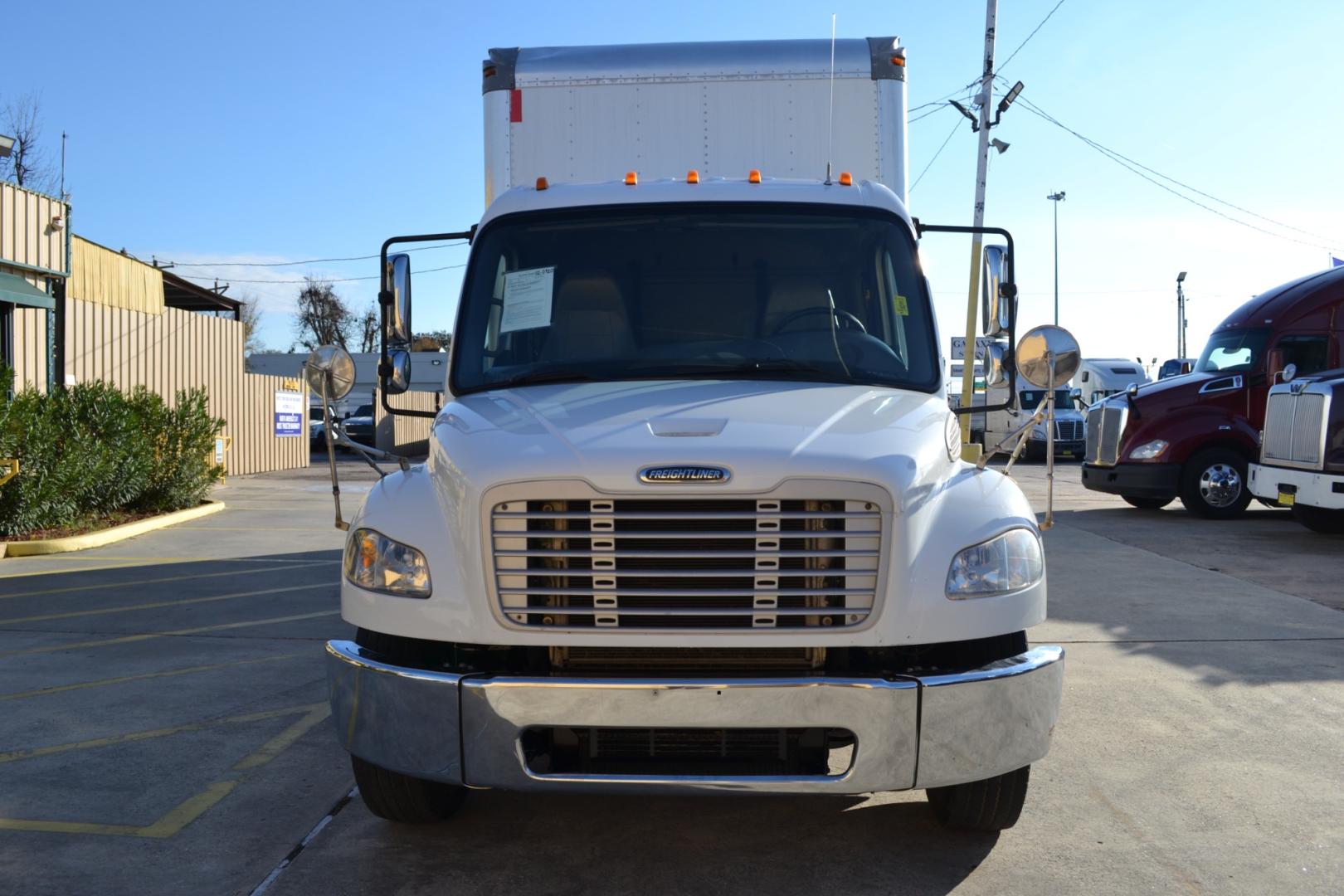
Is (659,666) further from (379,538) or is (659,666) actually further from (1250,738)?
(1250,738)

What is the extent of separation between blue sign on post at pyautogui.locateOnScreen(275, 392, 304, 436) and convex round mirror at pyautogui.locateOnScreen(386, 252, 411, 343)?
23.5 meters

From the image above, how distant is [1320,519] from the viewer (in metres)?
13.4

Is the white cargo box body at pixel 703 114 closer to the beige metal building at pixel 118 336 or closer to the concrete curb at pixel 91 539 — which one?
the concrete curb at pixel 91 539

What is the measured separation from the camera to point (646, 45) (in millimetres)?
6883

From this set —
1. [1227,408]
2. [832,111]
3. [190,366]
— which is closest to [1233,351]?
[1227,408]

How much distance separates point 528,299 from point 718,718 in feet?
6.99

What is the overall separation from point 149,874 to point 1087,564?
9300 millimetres

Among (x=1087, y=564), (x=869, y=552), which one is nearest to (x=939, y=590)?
(x=869, y=552)

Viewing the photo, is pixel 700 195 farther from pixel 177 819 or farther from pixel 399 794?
pixel 177 819

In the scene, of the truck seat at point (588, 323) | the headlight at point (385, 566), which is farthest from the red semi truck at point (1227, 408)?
the headlight at point (385, 566)

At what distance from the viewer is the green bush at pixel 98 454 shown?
12.1m

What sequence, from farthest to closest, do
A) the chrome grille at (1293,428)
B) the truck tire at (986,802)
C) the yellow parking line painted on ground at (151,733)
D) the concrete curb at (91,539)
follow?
the chrome grille at (1293,428) < the concrete curb at (91,539) < the yellow parking line painted on ground at (151,733) < the truck tire at (986,802)

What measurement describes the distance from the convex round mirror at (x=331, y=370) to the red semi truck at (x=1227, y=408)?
1323 centimetres

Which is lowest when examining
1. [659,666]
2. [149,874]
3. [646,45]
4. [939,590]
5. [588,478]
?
[149,874]
